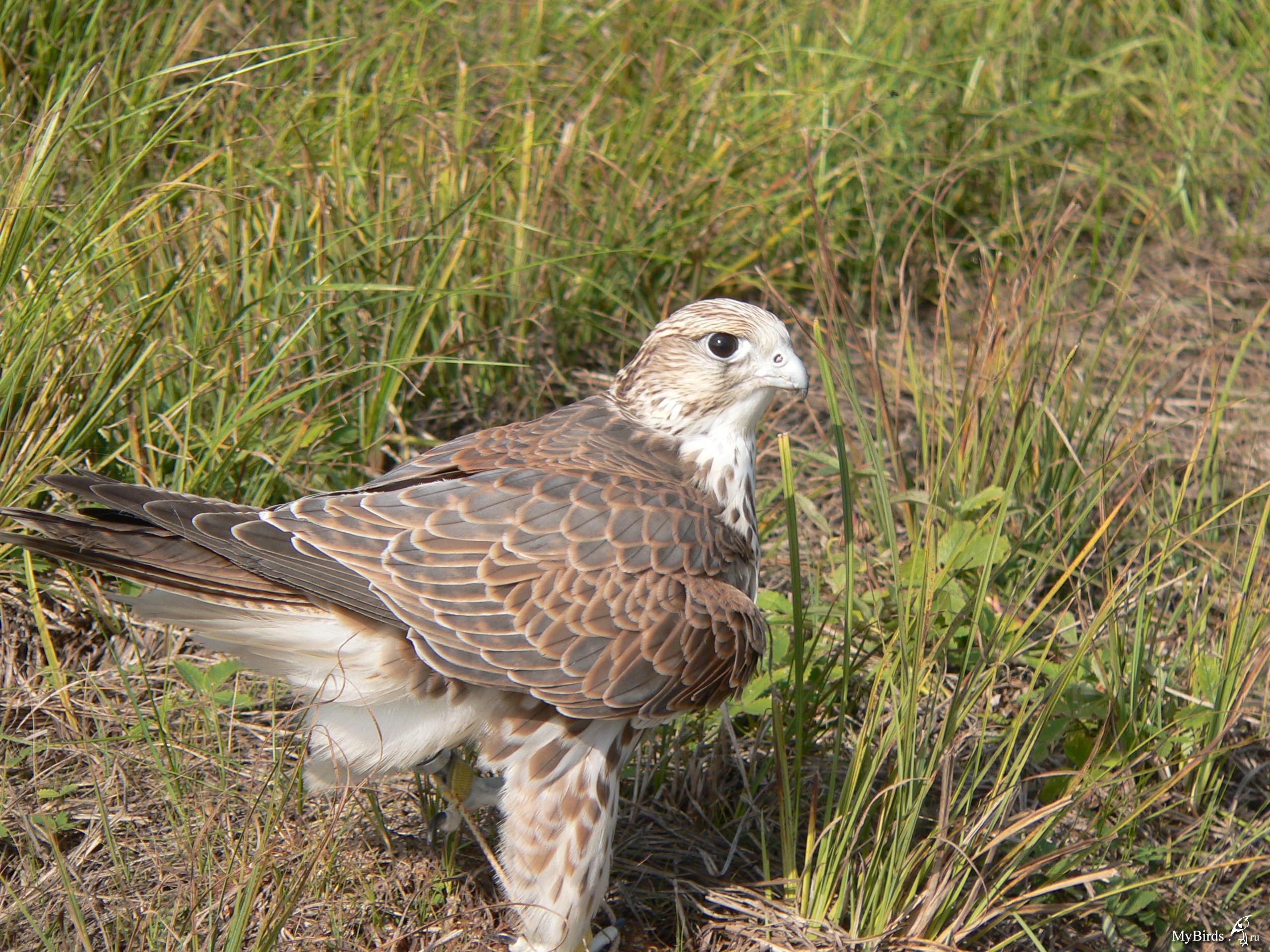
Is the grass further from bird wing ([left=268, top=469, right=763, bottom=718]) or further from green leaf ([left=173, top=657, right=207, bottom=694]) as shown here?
bird wing ([left=268, top=469, right=763, bottom=718])

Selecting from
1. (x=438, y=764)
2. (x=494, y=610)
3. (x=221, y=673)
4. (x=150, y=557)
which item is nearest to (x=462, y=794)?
(x=438, y=764)

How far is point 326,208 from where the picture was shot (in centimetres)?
381

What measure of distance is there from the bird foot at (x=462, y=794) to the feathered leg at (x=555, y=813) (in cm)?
19

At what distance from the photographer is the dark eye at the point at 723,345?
9.60 ft

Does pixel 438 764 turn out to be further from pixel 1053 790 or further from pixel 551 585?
pixel 1053 790

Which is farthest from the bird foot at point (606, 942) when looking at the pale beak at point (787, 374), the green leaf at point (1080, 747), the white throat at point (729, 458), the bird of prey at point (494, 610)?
the pale beak at point (787, 374)

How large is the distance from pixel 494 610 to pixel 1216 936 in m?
1.89

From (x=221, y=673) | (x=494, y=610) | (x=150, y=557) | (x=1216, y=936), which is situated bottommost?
(x=1216, y=936)

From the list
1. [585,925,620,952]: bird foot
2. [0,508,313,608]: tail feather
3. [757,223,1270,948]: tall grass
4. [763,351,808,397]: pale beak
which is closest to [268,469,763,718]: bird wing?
[0,508,313,608]: tail feather

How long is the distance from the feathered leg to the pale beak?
861mm

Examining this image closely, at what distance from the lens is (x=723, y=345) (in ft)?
9.61

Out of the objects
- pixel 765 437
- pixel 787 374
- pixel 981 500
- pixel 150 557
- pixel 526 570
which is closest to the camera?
pixel 150 557

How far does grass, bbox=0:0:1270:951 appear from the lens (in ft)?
8.89

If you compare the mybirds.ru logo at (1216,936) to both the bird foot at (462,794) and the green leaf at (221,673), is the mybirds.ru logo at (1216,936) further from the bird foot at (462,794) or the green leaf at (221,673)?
the green leaf at (221,673)
